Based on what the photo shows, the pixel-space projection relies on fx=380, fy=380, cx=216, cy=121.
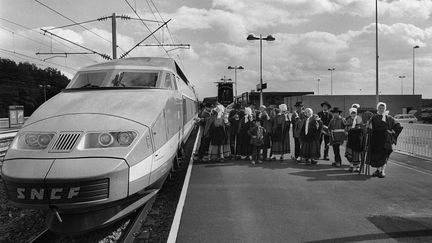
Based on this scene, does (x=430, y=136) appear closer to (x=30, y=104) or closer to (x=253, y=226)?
(x=253, y=226)

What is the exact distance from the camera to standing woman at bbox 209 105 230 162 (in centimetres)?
1100

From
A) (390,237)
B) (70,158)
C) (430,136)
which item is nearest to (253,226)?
(390,237)

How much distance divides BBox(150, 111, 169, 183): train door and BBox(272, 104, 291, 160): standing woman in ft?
18.4

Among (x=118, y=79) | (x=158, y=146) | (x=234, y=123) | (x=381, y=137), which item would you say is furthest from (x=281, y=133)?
(x=158, y=146)

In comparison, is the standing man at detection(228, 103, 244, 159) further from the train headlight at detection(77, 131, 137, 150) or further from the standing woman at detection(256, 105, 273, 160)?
the train headlight at detection(77, 131, 137, 150)

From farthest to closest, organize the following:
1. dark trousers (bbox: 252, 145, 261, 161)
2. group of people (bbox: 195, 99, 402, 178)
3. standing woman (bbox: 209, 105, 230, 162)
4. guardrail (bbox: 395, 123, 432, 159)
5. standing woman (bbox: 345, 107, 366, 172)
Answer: guardrail (bbox: 395, 123, 432, 159) < standing woman (bbox: 209, 105, 230, 162) < dark trousers (bbox: 252, 145, 261, 161) < group of people (bbox: 195, 99, 402, 178) < standing woman (bbox: 345, 107, 366, 172)

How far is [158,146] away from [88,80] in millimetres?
2426

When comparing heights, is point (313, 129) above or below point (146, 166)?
above

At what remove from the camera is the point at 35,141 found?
4875 mm

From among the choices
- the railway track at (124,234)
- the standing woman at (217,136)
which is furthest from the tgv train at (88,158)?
the standing woman at (217,136)

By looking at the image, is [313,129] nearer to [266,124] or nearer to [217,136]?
[266,124]

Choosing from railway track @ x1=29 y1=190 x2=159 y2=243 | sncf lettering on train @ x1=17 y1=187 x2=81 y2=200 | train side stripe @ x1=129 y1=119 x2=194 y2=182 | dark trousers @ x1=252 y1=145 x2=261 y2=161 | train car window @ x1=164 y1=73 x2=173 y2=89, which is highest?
train car window @ x1=164 y1=73 x2=173 y2=89

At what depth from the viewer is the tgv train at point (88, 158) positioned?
4371mm

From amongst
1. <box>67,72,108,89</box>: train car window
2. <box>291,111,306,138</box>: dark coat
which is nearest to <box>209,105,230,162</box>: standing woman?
<box>291,111,306,138</box>: dark coat
